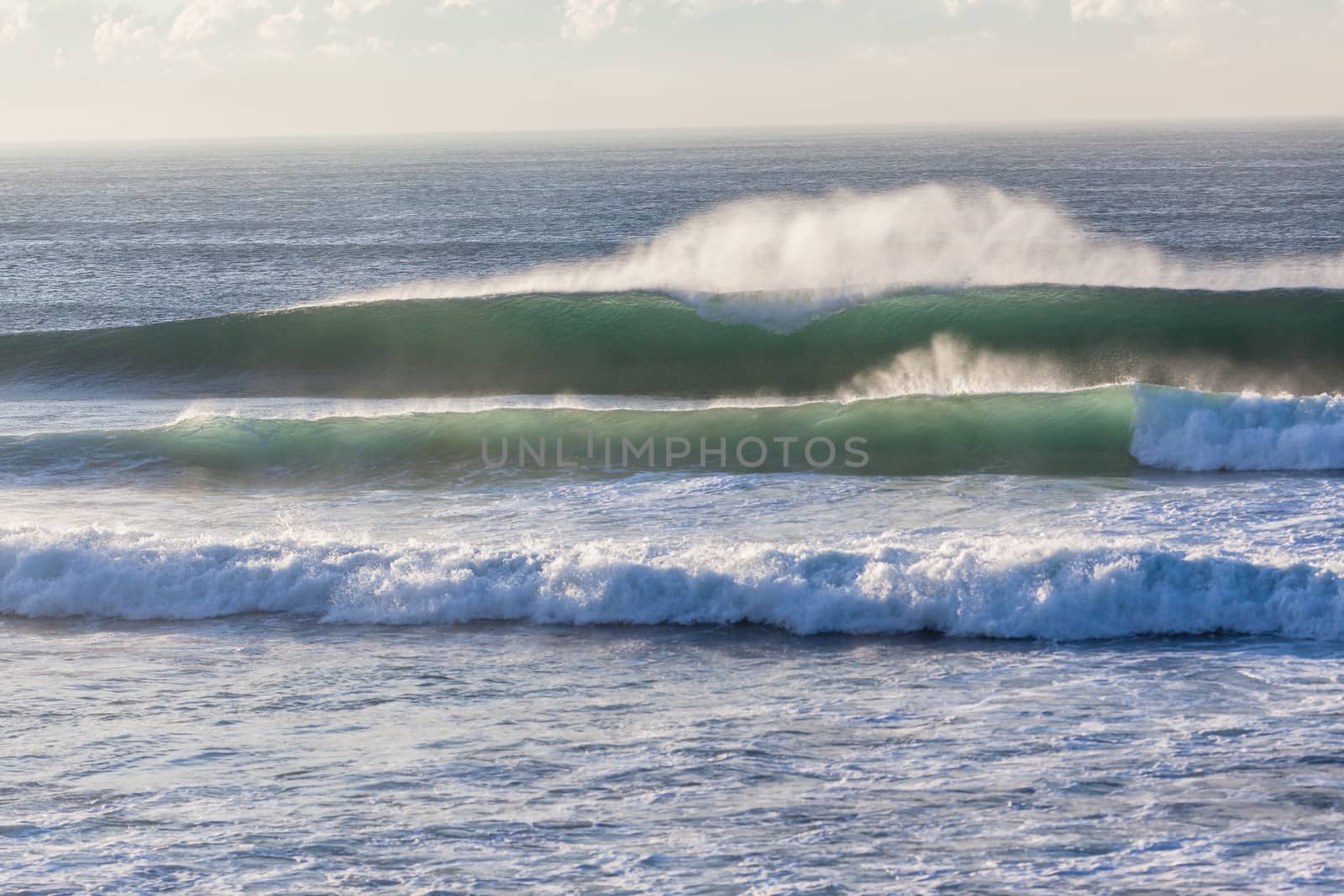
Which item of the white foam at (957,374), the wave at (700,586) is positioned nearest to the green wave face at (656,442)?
the white foam at (957,374)

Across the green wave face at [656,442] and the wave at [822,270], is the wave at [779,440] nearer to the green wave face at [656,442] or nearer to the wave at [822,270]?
the green wave face at [656,442]

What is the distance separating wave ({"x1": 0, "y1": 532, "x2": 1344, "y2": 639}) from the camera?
27.9ft

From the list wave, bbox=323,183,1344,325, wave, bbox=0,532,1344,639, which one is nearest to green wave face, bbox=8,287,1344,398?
wave, bbox=323,183,1344,325

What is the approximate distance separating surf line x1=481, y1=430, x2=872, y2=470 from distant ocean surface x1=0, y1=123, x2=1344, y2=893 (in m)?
0.05

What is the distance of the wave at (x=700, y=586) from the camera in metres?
8.51

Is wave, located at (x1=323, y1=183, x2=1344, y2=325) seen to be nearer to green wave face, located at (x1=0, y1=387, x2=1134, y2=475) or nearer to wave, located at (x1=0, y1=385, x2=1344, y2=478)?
green wave face, located at (x1=0, y1=387, x2=1134, y2=475)

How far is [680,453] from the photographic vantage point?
1434 centimetres

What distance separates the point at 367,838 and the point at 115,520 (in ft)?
23.3

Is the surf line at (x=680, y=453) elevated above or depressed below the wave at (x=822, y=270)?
below

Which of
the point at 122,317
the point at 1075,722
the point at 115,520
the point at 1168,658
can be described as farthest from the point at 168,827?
the point at 122,317

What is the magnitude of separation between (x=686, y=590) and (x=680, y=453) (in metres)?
5.27

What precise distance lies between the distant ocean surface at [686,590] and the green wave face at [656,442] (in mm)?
68

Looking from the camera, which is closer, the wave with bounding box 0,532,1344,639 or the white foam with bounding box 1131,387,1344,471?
the wave with bounding box 0,532,1344,639

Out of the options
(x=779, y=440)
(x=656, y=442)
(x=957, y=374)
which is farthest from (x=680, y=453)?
(x=957, y=374)
